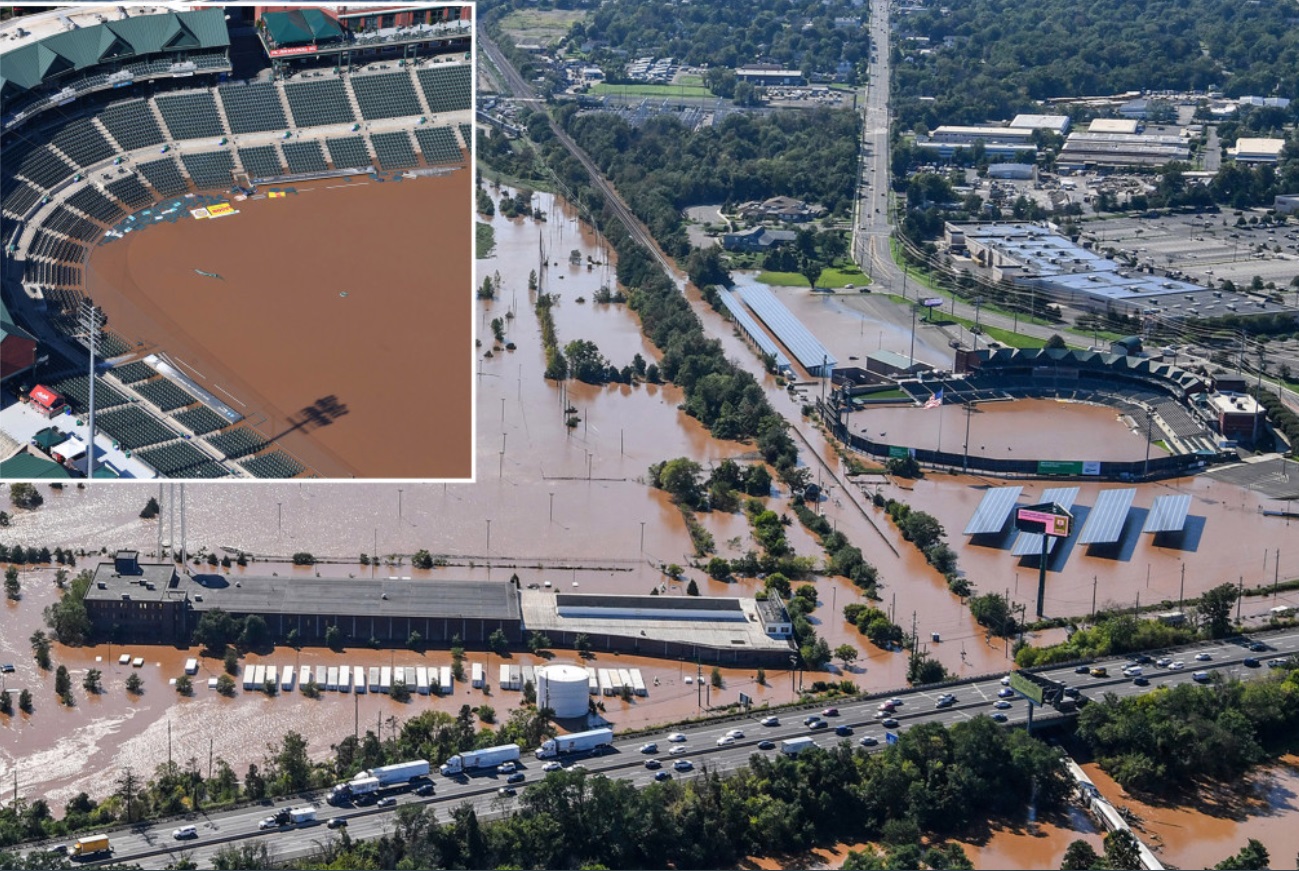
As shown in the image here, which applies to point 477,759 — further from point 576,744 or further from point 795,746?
point 795,746

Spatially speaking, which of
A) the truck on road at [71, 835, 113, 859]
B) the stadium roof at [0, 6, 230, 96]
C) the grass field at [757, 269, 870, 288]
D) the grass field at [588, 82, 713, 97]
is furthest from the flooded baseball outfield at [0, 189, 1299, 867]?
the grass field at [588, 82, 713, 97]

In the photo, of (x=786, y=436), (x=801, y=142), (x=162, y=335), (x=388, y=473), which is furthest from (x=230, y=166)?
(x=801, y=142)

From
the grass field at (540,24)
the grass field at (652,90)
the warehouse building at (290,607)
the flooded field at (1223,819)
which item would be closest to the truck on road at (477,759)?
the warehouse building at (290,607)

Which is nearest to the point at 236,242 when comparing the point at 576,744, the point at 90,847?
the point at 576,744

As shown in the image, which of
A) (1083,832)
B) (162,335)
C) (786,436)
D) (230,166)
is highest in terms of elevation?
(230,166)

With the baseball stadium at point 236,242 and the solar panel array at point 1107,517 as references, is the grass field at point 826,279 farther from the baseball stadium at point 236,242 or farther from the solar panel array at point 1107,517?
the baseball stadium at point 236,242

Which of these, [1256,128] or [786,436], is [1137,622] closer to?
[786,436]
